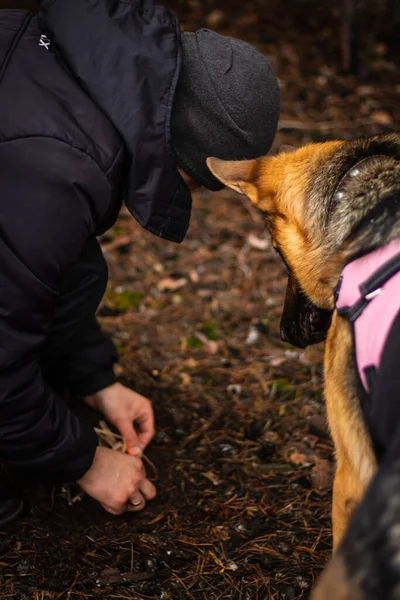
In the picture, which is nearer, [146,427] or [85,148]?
[85,148]

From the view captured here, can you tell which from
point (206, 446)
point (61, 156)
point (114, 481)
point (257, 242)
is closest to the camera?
point (61, 156)

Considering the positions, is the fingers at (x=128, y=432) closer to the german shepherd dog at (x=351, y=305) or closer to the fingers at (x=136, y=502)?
the fingers at (x=136, y=502)

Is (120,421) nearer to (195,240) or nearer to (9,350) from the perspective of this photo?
(9,350)

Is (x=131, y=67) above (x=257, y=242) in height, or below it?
above

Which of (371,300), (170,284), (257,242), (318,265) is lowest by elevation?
(170,284)

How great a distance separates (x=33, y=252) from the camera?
7.76ft

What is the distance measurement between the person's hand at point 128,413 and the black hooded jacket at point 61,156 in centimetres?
54

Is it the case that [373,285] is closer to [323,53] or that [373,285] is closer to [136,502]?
[136,502]

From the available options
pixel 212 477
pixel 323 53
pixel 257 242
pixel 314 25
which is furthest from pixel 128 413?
pixel 314 25

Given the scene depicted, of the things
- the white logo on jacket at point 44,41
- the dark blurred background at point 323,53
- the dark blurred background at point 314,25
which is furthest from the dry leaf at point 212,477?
the dark blurred background at point 314,25

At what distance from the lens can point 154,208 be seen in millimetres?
2721

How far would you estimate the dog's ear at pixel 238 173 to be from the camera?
2709mm

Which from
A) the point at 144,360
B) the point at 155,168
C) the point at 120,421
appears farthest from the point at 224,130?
the point at 144,360

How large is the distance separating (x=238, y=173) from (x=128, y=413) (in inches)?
51.9
